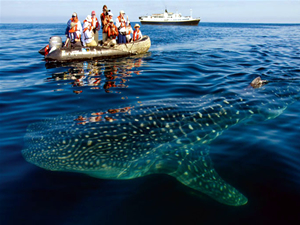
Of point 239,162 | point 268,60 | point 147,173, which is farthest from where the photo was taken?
point 268,60

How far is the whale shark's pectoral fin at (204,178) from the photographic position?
3.84 metres

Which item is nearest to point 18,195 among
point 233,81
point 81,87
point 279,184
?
point 279,184

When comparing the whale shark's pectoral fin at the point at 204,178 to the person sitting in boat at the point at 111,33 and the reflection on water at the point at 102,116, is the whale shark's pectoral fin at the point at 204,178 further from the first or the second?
the person sitting in boat at the point at 111,33

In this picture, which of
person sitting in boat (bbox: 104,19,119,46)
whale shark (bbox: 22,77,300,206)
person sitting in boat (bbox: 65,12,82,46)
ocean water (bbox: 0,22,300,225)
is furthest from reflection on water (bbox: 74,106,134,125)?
person sitting in boat (bbox: 104,19,119,46)

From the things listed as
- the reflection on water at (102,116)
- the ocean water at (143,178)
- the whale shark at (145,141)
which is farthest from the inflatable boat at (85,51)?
the reflection on water at (102,116)

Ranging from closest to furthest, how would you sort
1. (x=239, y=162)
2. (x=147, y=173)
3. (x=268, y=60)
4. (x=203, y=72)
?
1. (x=147, y=173)
2. (x=239, y=162)
3. (x=203, y=72)
4. (x=268, y=60)

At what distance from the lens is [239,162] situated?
4.86m

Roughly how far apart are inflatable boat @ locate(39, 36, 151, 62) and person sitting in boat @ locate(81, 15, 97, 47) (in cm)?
48

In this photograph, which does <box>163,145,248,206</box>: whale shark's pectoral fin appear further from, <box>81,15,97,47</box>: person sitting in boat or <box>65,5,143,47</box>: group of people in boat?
<box>65,5,143,47</box>: group of people in boat

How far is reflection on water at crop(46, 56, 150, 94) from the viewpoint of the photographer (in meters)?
10.5

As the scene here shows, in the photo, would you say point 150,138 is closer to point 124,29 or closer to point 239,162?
point 239,162

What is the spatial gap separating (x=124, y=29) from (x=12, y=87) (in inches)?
361

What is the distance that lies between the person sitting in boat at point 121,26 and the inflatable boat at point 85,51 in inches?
29.2

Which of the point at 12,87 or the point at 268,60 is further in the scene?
the point at 268,60
